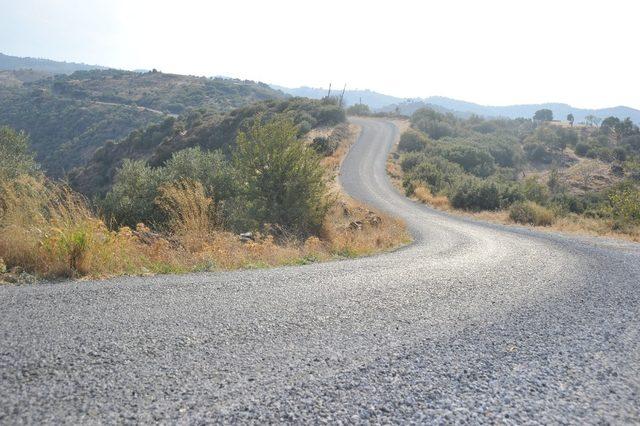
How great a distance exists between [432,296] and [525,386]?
2149 millimetres

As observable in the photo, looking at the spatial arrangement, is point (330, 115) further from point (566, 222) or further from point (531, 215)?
point (566, 222)

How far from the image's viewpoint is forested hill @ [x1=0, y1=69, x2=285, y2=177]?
222ft

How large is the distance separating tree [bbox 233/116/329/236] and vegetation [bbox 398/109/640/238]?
11590 mm

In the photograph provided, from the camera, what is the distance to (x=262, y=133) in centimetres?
1259

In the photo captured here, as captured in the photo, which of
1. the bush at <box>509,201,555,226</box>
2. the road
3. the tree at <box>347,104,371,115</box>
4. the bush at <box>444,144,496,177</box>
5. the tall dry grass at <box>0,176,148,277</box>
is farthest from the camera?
the tree at <box>347,104,371,115</box>

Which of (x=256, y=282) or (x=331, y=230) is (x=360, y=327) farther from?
(x=331, y=230)

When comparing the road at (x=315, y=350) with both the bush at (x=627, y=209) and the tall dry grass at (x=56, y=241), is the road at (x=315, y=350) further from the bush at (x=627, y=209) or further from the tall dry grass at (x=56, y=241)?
the bush at (x=627, y=209)

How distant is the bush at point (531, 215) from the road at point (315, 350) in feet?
47.1

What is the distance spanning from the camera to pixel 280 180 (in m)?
12.4

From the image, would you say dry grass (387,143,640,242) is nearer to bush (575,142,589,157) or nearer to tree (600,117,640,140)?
bush (575,142,589,157)

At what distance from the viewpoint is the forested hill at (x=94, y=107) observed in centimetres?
6756

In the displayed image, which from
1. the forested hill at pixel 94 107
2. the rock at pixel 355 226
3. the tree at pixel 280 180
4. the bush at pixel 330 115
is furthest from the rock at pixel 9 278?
the forested hill at pixel 94 107

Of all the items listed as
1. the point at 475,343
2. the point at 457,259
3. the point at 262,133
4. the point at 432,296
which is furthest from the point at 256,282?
the point at 262,133

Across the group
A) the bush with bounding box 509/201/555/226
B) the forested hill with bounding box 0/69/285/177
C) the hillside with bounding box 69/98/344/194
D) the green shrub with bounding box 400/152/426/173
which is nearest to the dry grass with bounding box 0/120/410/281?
the bush with bounding box 509/201/555/226
